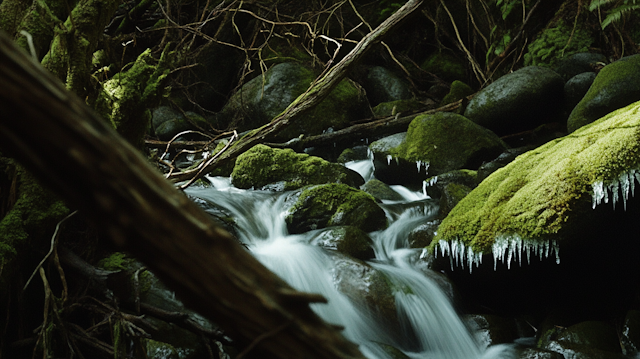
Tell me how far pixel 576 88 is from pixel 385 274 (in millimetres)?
5848

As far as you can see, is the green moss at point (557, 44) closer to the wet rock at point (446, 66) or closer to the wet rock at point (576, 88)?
the wet rock at point (576, 88)

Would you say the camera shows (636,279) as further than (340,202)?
No

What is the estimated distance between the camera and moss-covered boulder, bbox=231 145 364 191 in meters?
6.98

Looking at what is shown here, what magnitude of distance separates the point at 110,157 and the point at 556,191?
3.58 meters

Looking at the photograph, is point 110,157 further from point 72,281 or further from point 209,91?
point 209,91

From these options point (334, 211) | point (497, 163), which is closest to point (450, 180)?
point (497, 163)

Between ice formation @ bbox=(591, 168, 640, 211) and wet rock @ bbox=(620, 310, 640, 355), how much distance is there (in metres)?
0.94

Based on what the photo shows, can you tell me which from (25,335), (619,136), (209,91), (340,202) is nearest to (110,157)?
(25,335)

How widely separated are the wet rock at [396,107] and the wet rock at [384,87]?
748mm

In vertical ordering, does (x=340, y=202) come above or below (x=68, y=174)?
below

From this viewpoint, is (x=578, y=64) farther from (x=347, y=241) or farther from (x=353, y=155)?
(x=347, y=241)

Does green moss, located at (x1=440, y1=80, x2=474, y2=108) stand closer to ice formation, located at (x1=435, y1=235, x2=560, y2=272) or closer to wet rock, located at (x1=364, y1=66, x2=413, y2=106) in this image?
wet rock, located at (x1=364, y1=66, x2=413, y2=106)

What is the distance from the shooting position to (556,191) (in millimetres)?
3578

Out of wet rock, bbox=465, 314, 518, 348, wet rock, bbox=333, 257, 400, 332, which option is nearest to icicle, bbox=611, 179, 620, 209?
wet rock, bbox=465, 314, 518, 348
